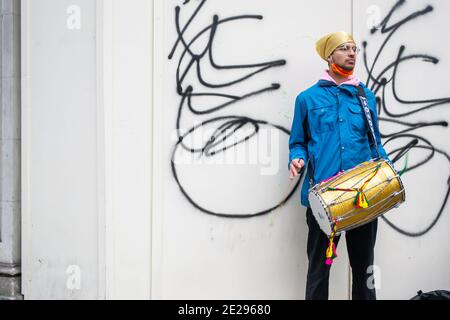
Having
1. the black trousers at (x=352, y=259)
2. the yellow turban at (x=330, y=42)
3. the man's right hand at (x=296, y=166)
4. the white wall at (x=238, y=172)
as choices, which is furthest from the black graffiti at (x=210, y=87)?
the black trousers at (x=352, y=259)

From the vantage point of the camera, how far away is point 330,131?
10.4 ft

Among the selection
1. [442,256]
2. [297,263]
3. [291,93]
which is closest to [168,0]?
[291,93]

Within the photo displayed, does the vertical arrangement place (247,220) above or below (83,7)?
below

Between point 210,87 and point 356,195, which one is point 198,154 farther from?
point 356,195

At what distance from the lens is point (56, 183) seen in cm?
378

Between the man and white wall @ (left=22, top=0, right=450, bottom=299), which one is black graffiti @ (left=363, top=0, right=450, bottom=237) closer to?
white wall @ (left=22, top=0, right=450, bottom=299)

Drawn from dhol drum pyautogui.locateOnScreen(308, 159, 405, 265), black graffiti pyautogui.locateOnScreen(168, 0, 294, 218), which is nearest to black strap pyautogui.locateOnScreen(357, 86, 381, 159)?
dhol drum pyautogui.locateOnScreen(308, 159, 405, 265)

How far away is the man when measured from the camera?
3156 mm

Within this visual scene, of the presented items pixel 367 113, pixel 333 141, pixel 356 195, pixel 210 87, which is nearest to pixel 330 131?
pixel 333 141

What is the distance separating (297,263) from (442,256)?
981 millimetres

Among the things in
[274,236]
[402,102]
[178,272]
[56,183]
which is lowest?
[178,272]

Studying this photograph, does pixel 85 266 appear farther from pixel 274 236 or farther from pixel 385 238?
pixel 385 238

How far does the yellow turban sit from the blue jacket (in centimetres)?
20

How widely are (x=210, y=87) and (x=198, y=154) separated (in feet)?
1.50
